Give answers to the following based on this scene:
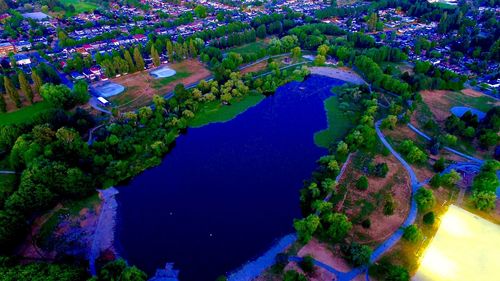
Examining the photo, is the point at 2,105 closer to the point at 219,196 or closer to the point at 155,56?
the point at 155,56

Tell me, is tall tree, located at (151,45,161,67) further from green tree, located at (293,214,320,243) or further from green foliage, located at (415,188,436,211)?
green foliage, located at (415,188,436,211)

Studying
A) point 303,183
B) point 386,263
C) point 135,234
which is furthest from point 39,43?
point 386,263

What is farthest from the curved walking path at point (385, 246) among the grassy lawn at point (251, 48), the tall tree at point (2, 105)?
the tall tree at point (2, 105)

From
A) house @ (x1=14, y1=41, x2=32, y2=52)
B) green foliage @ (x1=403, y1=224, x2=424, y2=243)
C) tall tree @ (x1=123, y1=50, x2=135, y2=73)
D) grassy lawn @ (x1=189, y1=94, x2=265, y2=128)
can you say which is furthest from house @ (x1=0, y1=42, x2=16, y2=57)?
green foliage @ (x1=403, y1=224, x2=424, y2=243)

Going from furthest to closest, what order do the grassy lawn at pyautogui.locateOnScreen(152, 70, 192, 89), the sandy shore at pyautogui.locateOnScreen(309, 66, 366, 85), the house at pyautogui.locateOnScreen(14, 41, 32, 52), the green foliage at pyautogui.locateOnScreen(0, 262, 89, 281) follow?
the house at pyautogui.locateOnScreen(14, 41, 32, 52) < the sandy shore at pyautogui.locateOnScreen(309, 66, 366, 85) < the grassy lawn at pyautogui.locateOnScreen(152, 70, 192, 89) < the green foliage at pyautogui.locateOnScreen(0, 262, 89, 281)

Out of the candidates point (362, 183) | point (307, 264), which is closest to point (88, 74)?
point (362, 183)

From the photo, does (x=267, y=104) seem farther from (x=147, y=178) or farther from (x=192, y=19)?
(x=192, y=19)
